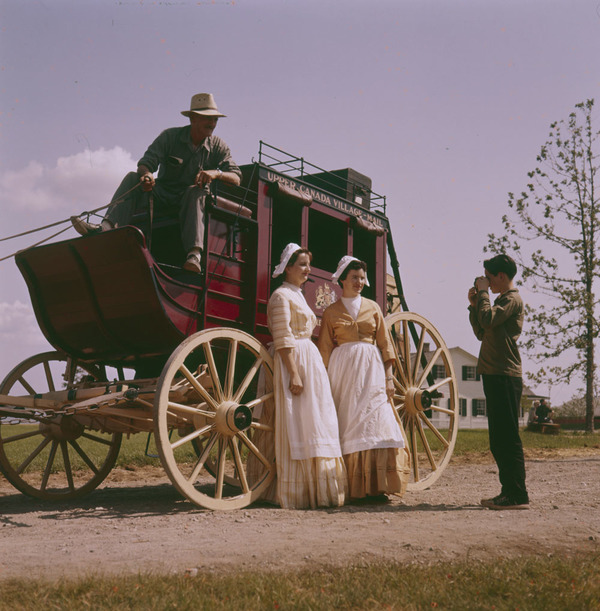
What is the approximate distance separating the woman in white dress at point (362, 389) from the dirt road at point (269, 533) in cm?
27

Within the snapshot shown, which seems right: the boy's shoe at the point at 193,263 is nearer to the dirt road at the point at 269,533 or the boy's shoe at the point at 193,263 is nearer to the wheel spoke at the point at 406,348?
the dirt road at the point at 269,533

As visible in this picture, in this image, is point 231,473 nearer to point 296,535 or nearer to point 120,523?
point 120,523

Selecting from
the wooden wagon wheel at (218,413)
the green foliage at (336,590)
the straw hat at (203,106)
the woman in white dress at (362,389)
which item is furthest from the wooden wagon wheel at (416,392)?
the green foliage at (336,590)

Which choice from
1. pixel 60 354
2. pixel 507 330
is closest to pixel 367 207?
pixel 507 330

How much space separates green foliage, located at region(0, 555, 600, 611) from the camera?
2873mm

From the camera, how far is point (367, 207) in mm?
8391

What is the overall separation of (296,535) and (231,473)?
433 cm

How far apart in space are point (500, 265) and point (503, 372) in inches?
33.4

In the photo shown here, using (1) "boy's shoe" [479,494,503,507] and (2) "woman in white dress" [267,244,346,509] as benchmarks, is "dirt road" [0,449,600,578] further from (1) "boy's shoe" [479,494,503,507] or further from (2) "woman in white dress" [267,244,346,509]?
(2) "woman in white dress" [267,244,346,509]

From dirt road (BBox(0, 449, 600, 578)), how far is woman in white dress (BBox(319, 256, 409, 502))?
0.27 m

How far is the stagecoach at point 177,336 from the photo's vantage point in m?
5.47

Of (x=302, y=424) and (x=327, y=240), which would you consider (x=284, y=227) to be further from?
→ (x=302, y=424)

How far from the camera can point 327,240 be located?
8.25m

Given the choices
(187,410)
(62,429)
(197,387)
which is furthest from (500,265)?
(62,429)
